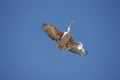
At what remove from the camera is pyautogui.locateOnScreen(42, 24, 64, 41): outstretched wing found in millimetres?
11688

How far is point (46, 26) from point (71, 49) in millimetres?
1220

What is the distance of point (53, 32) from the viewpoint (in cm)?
1183

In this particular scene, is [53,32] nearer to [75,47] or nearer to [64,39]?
[64,39]

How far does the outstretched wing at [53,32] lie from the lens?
460 inches

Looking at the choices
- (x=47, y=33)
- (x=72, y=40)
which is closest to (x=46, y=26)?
(x=47, y=33)

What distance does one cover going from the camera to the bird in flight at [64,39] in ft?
38.1

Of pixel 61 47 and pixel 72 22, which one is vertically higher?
pixel 72 22

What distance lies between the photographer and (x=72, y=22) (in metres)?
11.8

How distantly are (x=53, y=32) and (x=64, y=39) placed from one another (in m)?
0.47

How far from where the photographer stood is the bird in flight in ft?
38.1

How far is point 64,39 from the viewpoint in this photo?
11.7 m

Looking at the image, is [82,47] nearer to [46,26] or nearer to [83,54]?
[83,54]

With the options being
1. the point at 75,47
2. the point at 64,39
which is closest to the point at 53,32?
the point at 64,39

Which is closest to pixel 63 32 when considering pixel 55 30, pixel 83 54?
pixel 55 30
